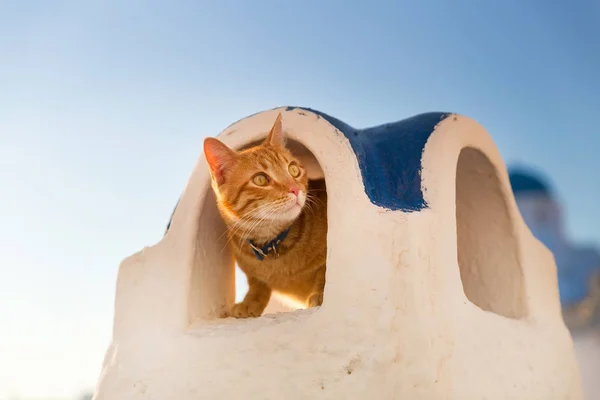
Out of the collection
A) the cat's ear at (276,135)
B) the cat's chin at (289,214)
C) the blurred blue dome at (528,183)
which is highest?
the blurred blue dome at (528,183)

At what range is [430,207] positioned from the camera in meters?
2.04

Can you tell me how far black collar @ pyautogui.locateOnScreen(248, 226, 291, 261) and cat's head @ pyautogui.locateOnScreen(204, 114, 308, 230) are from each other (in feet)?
0.29

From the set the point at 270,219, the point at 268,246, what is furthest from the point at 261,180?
the point at 268,246

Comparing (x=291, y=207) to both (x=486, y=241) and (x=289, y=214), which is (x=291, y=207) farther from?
(x=486, y=241)

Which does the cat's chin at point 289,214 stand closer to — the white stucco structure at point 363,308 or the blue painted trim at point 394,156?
the white stucco structure at point 363,308

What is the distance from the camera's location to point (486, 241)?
2850 mm

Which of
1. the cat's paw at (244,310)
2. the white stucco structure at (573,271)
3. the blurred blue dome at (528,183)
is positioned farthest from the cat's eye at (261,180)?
the blurred blue dome at (528,183)

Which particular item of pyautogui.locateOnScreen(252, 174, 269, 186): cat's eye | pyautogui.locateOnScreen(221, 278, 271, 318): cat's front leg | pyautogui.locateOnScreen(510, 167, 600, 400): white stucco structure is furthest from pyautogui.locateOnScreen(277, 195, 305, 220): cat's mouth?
pyautogui.locateOnScreen(510, 167, 600, 400): white stucco structure

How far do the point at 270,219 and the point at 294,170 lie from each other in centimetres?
27

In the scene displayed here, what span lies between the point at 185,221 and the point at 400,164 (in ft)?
Result: 2.98

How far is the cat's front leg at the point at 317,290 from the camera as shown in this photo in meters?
2.35

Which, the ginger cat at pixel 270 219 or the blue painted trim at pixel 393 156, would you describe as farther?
the ginger cat at pixel 270 219

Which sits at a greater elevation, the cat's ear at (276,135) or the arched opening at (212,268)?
the cat's ear at (276,135)

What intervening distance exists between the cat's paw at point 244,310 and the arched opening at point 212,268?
6cm
